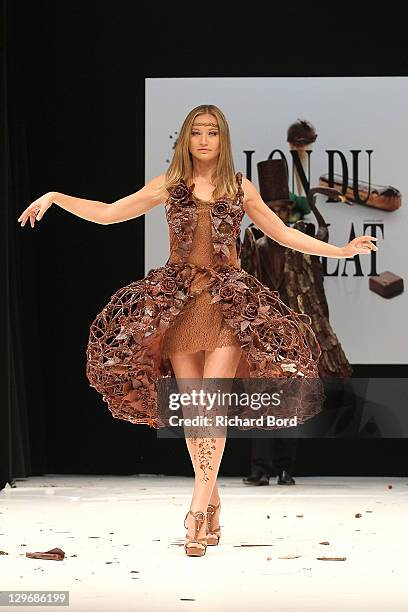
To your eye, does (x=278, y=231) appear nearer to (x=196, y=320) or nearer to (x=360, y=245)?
(x=360, y=245)

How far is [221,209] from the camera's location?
4.03m

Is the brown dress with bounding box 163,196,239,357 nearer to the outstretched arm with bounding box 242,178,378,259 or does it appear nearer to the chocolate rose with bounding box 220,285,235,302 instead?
the chocolate rose with bounding box 220,285,235,302

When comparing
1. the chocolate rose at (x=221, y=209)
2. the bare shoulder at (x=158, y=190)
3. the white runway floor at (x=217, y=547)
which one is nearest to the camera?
the white runway floor at (x=217, y=547)

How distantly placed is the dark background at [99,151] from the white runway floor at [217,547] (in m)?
0.37

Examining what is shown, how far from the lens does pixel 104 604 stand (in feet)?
10.3

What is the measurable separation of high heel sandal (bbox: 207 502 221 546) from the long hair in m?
1.03

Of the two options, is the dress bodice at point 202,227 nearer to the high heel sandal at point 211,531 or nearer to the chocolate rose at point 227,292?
the chocolate rose at point 227,292

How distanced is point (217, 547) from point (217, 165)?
1.27 m

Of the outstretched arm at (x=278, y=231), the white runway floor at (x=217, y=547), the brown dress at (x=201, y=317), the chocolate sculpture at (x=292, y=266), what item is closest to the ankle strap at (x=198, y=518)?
the white runway floor at (x=217, y=547)

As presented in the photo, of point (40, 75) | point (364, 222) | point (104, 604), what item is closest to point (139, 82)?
point (40, 75)

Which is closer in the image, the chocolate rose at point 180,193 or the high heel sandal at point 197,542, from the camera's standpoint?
the high heel sandal at point 197,542

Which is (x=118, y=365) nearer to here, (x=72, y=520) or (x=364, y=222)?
(x=72, y=520)

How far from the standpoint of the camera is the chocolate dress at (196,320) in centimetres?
397

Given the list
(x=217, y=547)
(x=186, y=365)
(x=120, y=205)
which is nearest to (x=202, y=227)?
(x=120, y=205)
